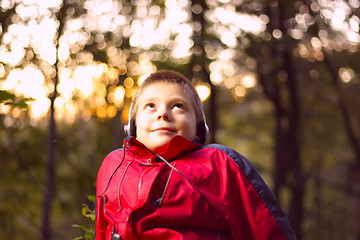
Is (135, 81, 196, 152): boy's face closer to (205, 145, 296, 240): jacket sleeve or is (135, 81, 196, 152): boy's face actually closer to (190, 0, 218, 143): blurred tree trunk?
(205, 145, 296, 240): jacket sleeve

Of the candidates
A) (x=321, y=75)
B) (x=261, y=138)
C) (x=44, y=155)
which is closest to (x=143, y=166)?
(x=44, y=155)

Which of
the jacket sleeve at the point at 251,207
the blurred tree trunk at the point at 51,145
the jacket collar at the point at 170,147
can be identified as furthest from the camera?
the blurred tree trunk at the point at 51,145

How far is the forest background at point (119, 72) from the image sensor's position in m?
4.34

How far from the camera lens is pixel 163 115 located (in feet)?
5.89

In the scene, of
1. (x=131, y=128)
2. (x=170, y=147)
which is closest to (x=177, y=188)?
(x=170, y=147)

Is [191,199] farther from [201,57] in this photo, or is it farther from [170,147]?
[201,57]

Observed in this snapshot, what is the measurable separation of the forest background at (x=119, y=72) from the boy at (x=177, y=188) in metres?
1.70

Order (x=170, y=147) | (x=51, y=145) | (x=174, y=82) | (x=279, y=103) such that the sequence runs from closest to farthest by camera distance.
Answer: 1. (x=170, y=147)
2. (x=174, y=82)
3. (x=51, y=145)
4. (x=279, y=103)

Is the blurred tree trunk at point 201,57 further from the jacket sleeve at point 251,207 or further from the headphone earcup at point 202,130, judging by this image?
the jacket sleeve at point 251,207

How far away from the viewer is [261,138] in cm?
1189

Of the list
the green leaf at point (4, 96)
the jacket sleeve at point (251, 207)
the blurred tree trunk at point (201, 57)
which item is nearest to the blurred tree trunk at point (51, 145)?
the blurred tree trunk at point (201, 57)

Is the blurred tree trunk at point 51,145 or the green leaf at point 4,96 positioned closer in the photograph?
the green leaf at point 4,96

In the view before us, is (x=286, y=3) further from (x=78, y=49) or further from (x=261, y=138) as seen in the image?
(x=261, y=138)

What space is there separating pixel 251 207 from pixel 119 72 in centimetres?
463
